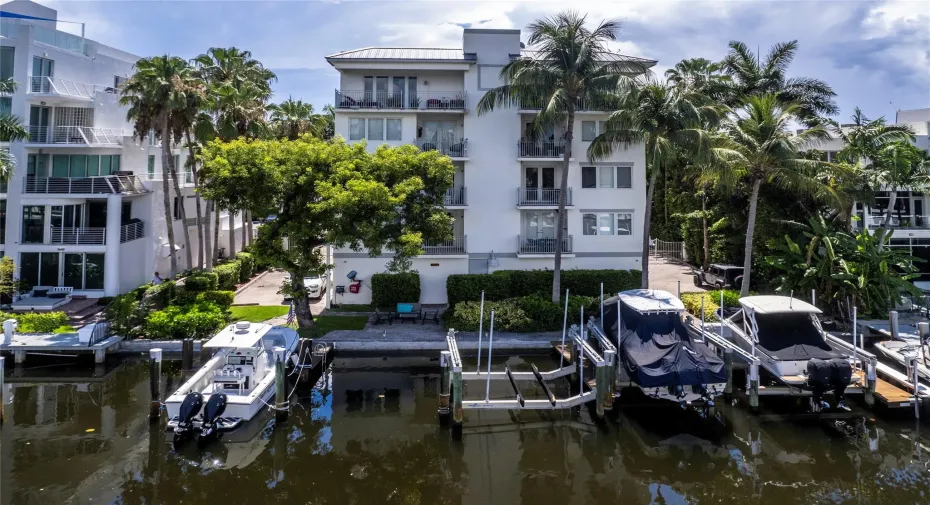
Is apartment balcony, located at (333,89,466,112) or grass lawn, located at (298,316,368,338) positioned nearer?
grass lawn, located at (298,316,368,338)

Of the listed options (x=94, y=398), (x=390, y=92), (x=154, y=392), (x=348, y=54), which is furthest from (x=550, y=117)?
(x=94, y=398)

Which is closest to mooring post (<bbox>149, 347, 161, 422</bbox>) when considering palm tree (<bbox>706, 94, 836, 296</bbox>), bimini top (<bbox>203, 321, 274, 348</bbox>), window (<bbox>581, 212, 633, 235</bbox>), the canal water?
the canal water

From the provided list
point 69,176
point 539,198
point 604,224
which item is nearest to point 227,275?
point 69,176

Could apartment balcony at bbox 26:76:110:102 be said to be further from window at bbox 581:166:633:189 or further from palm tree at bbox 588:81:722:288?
palm tree at bbox 588:81:722:288

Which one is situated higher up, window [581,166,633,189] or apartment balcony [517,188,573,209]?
window [581,166,633,189]

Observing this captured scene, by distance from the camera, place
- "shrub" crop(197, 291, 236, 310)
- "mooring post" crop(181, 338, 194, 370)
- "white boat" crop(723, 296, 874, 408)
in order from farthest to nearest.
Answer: "shrub" crop(197, 291, 236, 310)
"mooring post" crop(181, 338, 194, 370)
"white boat" crop(723, 296, 874, 408)

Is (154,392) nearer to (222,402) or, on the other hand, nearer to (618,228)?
(222,402)

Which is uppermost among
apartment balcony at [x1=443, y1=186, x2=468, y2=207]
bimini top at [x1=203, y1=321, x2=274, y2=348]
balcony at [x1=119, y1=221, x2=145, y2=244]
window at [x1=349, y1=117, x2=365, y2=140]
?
window at [x1=349, y1=117, x2=365, y2=140]

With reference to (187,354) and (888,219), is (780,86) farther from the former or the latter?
(187,354)
